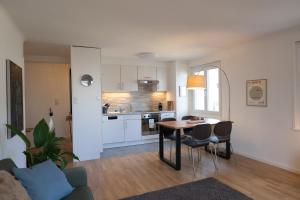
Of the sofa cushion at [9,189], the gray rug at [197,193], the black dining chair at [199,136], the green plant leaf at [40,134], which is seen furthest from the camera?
the black dining chair at [199,136]

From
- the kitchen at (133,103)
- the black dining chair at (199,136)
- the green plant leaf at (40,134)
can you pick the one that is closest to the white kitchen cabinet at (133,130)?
the kitchen at (133,103)

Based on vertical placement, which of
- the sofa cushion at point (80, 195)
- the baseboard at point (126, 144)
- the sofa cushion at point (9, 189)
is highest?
the sofa cushion at point (9, 189)

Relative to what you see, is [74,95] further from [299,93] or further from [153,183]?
[299,93]

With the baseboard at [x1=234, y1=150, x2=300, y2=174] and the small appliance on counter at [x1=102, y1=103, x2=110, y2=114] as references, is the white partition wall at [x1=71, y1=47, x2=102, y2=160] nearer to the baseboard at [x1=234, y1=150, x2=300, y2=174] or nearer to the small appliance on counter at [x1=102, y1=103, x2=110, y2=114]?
the small appliance on counter at [x1=102, y1=103, x2=110, y2=114]

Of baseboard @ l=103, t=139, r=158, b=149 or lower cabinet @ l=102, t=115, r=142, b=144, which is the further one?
baseboard @ l=103, t=139, r=158, b=149

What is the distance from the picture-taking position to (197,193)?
2.67 meters

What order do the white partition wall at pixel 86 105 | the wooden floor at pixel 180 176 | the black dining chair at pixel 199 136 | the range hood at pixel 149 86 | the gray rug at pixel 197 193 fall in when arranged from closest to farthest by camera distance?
the gray rug at pixel 197 193 < the wooden floor at pixel 180 176 < the black dining chair at pixel 199 136 < the white partition wall at pixel 86 105 < the range hood at pixel 149 86

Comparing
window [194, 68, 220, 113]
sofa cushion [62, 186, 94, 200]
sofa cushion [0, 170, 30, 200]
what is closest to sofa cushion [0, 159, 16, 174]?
sofa cushion [0, 170, 30, 200]

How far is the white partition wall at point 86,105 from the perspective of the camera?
4.11m

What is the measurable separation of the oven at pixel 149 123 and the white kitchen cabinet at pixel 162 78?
2.98ft

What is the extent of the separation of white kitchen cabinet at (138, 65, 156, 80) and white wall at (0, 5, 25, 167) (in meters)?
3.16

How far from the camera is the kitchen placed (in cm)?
516

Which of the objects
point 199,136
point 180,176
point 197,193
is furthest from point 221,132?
point 197,193

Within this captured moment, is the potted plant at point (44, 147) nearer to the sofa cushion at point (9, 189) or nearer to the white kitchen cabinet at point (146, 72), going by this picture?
the sofa cushion at point (9, 189)
